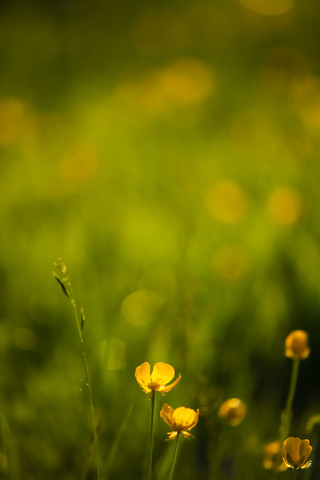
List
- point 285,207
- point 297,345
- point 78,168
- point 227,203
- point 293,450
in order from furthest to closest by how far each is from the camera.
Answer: point 78,168
point 227,203
point 285,207
point 297,345
point 293,450

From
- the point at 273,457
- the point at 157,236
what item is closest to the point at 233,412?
the point at 273,457

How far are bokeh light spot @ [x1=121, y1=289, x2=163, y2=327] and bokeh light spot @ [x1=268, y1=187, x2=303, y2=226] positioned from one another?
61 cm

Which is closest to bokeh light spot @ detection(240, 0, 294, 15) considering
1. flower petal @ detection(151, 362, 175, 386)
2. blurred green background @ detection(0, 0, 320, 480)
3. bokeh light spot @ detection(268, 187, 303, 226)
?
blurred green background @ detection(0, 0, 320, 480)

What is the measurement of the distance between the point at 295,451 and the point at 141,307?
956mm

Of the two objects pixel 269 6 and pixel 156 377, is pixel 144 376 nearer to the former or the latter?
pixel 156 377

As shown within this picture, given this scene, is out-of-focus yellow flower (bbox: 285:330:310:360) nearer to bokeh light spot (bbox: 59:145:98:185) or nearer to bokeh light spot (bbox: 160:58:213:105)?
bokeh light spot (bbox: 59:145:98:185)

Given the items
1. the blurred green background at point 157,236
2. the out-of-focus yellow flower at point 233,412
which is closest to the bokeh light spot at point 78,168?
the blurred green background at point 157,236

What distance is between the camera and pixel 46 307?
1503 mm

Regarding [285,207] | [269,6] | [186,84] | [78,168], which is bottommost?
[285,207]

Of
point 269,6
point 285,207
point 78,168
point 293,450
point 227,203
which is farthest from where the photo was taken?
point 269,6

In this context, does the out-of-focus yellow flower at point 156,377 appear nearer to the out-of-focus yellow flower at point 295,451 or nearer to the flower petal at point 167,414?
the flower petal at point 167,414

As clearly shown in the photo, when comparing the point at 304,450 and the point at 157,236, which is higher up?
the point at 157,236

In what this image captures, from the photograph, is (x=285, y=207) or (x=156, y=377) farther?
(x=285, y=207)

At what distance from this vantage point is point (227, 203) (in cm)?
204
